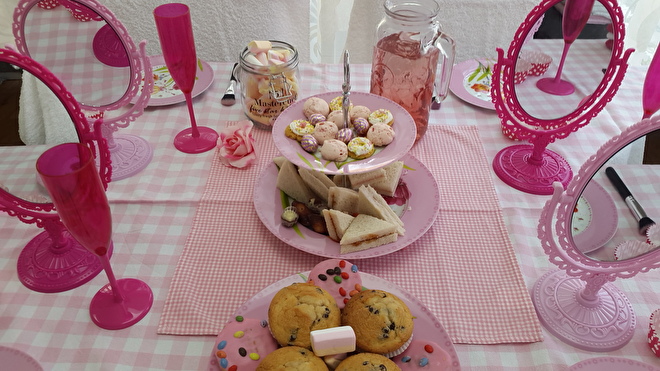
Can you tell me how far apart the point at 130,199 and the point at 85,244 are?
1.20 ft

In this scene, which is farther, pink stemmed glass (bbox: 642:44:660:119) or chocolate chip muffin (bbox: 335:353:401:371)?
pink stemmed glass (bbox: 642:44:660:119)

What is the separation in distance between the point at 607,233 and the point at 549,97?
1.38 ft

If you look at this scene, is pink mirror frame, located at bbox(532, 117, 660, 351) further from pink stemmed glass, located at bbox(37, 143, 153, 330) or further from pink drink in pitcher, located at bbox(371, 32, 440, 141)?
pink stemmed glass, located at bbox(37, 143, 153, 330)

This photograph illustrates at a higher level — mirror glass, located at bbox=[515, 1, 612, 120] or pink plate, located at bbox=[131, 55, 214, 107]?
mirror glass, located at bbox=[515, 1, 612, 120]

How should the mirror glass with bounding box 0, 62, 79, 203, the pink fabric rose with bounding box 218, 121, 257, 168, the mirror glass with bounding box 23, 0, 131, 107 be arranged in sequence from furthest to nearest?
1. the pink fabric rose with bounding box 218, 121, 257, 168
2. the mirror glass with bounding box 23, 0, 131, 107
3. the mirror glass with bounding box 0, 62, 79, 203

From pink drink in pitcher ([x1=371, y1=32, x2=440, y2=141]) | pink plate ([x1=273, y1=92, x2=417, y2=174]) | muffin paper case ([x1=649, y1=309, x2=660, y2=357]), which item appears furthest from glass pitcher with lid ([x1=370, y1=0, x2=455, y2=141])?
muffin paper case ([x1=649, y1=309, x2=660, y2=357])

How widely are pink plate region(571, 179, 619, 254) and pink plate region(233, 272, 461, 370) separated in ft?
0.88

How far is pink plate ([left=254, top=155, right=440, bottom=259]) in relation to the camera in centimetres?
88

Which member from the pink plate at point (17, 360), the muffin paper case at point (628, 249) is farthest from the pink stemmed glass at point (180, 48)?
the muffin paper case at point (628, 249)

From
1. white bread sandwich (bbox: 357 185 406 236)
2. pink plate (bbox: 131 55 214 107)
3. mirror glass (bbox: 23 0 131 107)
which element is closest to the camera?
white bread sandwich (bbox: 357 185 406 236)

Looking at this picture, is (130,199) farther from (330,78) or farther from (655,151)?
(655,151)

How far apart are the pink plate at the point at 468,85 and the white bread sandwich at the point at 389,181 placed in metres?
0.46

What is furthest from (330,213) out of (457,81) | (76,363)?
(457,81)

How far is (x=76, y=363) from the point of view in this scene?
2.41 ft
